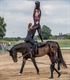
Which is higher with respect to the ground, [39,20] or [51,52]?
[39,20]

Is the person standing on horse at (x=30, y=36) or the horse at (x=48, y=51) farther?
the person standing on horse at (x=30, y=36)

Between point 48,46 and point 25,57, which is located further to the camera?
point 25,57

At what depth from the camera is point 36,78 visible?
1642 centimetres

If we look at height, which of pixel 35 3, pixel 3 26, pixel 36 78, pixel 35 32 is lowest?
pixel 3 26

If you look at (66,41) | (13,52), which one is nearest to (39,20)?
(13,52)

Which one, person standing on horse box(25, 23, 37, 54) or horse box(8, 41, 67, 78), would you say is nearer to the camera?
horse box(8, 41, 67, 78)

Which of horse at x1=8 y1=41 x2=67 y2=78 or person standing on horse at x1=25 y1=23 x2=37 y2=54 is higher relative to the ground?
person standing on horse at x1=25 y1=23 x2=37 y2=54

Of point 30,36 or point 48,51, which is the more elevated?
point 30,36

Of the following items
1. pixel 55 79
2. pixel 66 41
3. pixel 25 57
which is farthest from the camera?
pixel 66 41

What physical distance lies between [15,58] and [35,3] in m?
2.47

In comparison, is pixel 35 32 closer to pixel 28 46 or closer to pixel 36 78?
pixel 28 46

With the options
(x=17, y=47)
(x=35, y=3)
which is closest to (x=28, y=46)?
(x=17, y=47)

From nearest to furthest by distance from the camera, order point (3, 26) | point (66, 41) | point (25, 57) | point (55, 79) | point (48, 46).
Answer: point (55, 79)
point (48, 46)
point (25, 57)
point (66, 41)
point (3, 26)

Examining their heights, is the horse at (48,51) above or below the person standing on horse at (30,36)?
below
